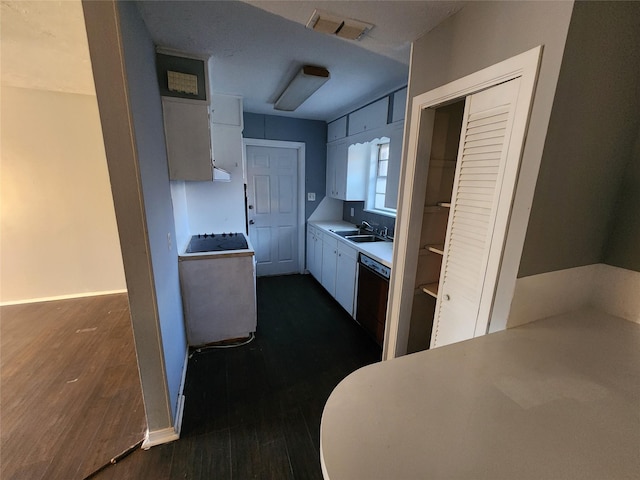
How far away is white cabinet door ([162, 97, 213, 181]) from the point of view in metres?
2.00

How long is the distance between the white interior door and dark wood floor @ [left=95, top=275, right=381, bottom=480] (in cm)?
122

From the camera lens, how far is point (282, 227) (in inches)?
162

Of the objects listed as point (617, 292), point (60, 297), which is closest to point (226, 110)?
point (60, 297)

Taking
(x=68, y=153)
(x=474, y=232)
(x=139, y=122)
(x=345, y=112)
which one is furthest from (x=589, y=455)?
(x=68, y=153)

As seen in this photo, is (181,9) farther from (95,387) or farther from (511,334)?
(95,387)

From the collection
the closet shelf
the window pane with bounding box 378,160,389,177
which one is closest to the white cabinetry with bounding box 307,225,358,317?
the closet shelf

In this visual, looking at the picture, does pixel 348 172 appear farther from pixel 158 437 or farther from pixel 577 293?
pixel 158 437

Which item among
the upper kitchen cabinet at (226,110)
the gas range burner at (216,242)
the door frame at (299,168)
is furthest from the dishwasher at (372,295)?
the upper kitchen cabinet at (226,110)

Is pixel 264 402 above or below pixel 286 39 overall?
below

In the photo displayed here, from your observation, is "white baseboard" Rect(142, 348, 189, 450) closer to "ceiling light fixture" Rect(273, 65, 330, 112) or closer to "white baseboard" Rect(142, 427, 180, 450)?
"white baseboard" Rect(142, 427, 180, 450)

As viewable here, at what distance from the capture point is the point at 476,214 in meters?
1.23

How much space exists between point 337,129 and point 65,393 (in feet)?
12.3

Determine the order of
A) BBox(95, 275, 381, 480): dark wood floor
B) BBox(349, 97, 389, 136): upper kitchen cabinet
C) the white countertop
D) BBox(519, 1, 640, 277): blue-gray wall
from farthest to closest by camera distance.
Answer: BBox(349, 97, 389, 136): upper kitchen cabinet → the white countertop → BBox(95, 275, 381, 480): dark wood floor → BBox(519, 1, 640, 277): blue-gray wall

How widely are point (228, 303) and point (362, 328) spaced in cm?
139
